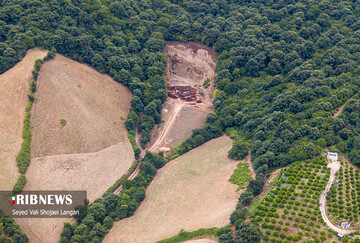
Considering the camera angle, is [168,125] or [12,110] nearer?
[12,110]

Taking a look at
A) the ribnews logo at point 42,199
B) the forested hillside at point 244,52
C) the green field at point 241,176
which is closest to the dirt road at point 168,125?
the forested hillside at point 244,52

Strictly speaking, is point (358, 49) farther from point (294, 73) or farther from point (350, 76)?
point (294, 73)

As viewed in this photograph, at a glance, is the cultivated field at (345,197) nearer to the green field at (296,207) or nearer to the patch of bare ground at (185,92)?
the green field at (296,207)

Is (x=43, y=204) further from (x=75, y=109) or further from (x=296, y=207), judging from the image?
(x=296, y=207)

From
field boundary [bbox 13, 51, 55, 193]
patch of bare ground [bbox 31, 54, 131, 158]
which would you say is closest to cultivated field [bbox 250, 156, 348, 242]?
patch of bare ground [bbox 31, 54, 131, 158]

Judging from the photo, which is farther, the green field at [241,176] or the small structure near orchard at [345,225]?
the green field at [241,176]

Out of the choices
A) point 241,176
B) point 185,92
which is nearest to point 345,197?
point 241,176

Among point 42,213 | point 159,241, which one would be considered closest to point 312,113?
point 159,241
